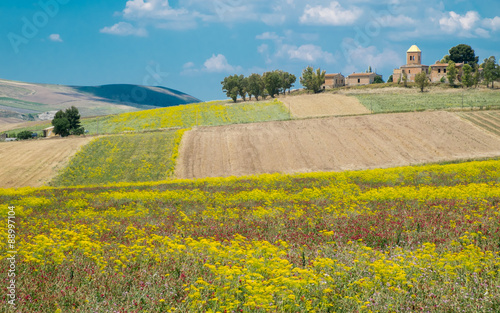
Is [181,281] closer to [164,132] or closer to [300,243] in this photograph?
[300,243]

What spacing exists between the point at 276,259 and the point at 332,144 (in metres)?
52.4

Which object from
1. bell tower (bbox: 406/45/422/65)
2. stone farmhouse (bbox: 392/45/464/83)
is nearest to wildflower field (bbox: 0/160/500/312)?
stone farmhouse (bbox: 392/45/464/83)

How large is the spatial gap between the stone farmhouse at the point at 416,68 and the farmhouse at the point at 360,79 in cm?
1159

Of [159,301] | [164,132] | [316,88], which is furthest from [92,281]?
[316,88]

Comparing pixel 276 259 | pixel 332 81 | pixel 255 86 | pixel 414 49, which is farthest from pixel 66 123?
pixel 414 49

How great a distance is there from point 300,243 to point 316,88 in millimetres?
137736

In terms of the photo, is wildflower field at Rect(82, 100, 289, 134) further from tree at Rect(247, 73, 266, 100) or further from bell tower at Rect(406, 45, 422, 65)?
bell tower at Rect(406, 45, 422, 65)

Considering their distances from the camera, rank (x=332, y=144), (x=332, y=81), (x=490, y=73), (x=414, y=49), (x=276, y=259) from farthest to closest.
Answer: (x=414, y=49)
(x=332, y=81)
(x=490, y=73)
(x=332, y=144)
(x=276, y=259)

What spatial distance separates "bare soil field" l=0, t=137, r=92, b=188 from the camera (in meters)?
52.7

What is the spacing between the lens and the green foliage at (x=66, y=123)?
3787 inches

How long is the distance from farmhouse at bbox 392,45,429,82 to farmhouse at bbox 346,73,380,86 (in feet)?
38.0

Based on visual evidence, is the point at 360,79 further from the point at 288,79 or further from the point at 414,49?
the point at 288,79

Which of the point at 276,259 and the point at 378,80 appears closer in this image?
the point at 276,259

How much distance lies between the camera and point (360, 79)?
185125 mm
